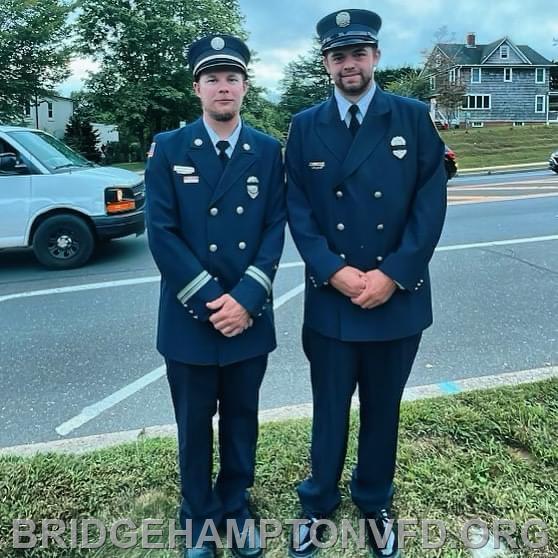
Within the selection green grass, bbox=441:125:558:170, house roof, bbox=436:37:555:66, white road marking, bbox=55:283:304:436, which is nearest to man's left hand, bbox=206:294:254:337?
white road marking, bbox=55:283:304:436

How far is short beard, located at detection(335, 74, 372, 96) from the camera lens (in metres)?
2.20

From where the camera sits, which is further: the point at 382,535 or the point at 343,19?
the point at 382,535

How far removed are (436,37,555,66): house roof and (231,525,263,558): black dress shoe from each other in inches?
2125

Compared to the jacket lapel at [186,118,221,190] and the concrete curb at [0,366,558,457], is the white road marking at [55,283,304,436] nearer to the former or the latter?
the concrete curb at [0,366,558,457]

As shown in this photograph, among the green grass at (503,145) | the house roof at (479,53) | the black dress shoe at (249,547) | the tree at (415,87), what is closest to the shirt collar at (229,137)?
the black dress shoe at (249,547)

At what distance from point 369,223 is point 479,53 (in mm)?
58527

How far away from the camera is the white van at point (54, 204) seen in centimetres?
751

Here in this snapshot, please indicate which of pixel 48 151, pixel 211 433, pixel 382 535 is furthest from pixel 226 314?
pixel 48 151

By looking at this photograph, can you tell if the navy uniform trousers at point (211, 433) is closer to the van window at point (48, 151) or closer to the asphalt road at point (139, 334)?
the asphalt road at point (139, 334)

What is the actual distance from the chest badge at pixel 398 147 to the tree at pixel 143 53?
29705 mm

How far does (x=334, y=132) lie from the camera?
2.27m

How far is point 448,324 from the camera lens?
17.5 ft

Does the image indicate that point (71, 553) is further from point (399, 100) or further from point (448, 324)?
point (448, 324)

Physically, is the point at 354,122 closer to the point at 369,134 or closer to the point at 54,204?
the point at 369,134
